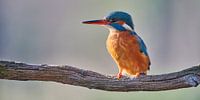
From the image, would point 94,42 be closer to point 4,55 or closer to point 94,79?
point 4,55

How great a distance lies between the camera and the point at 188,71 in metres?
2.30

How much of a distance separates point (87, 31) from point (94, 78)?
17.0 feet

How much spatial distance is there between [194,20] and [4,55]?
2.07 m

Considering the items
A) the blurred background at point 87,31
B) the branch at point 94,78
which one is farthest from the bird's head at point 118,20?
the blurred background at point 87,31

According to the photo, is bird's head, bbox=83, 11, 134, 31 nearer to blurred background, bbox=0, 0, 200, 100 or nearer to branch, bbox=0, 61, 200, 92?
branch, bbox=0, 61, 200, 92

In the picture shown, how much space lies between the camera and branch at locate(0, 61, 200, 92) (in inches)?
90.0

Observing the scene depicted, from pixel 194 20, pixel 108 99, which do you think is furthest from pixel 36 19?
pixel 108 99

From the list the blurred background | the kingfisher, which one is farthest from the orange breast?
the blurred background

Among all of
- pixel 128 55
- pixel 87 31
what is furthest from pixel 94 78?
pixel 87 31

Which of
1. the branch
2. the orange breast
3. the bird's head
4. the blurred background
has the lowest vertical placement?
A: the branch

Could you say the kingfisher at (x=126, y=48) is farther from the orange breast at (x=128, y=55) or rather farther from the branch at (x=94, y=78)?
the branch at (x=94, y=78)

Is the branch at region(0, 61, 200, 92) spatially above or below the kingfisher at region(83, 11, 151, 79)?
below

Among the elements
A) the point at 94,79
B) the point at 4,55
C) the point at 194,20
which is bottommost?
the point at 94,79

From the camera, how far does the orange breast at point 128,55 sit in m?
2.71
